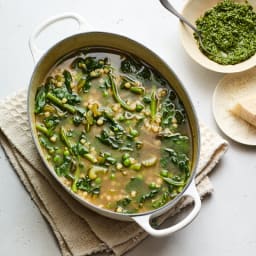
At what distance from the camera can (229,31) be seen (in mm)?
Answer: 2887

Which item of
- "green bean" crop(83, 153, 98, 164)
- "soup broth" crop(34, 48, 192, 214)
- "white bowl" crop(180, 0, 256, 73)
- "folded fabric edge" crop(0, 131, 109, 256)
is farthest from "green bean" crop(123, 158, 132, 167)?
"white bowl" crop(180, 0, 256, 73)

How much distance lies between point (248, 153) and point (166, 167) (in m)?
0.41

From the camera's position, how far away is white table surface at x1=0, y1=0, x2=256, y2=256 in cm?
257

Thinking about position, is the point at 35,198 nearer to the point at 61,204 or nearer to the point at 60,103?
the point at 61,204

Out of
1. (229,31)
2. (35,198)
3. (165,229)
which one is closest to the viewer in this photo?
(165,229)

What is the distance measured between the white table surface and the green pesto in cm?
10

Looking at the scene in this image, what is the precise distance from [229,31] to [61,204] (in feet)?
3.36

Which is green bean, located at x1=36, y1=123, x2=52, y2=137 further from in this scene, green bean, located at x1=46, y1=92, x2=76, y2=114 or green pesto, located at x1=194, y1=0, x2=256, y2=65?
green pesto, located at x1=194, y1=0, x2=256, y2=65

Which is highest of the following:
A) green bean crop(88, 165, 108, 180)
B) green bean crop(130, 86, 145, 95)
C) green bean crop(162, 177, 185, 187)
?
green bean crop(130, 86, 145, 95)

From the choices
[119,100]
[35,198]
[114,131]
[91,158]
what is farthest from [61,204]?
[119,100]

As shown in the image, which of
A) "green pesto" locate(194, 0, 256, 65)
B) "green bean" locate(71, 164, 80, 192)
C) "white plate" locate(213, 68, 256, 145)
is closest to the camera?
"green bean" locate(71, 164, 80, 192)

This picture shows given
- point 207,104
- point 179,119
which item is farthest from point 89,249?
point 207,104

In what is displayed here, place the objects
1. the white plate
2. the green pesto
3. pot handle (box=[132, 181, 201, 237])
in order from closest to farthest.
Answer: pot handle (box=[132, 181, 201, 237]), the white plate, the green pesto

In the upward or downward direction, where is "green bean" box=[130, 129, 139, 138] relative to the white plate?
downward
